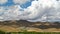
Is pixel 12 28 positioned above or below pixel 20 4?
below

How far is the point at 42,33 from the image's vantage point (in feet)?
4.80

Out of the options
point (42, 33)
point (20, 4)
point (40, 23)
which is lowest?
point (42, 33)

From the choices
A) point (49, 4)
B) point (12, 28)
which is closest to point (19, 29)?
point (12, 28)

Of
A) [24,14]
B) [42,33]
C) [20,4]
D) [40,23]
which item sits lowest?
[42,33]

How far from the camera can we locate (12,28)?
1.48 m

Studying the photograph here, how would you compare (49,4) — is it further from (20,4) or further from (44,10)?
(20,4)

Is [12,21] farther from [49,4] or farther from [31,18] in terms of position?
[49,4]

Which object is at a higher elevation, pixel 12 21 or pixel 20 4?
pixel 20 4

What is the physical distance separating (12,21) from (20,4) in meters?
0.20

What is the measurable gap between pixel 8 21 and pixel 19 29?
0.14 m

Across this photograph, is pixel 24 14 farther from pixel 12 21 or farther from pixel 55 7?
pixel 55 7

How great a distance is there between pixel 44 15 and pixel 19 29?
0.99 ft

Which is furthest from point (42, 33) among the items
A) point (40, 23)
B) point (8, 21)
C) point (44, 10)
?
point (8, 21)

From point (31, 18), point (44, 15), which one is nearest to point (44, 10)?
point (44, 15)
